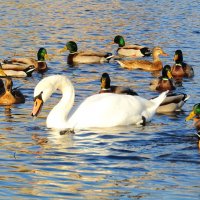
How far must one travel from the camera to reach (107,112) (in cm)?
1555

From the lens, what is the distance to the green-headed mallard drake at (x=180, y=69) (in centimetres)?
2252

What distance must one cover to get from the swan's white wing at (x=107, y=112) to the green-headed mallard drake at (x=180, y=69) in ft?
21.6

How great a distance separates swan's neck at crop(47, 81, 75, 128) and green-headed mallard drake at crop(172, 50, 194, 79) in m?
7.19

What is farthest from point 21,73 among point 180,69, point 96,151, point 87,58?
point 96,151

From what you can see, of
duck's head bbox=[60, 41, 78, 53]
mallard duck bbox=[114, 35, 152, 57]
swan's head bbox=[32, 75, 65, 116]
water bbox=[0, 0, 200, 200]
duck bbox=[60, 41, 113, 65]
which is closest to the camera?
water bbox=[0, 0, 200, 200]

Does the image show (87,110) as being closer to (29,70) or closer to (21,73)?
(21,73)

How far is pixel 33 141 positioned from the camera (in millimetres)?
14328

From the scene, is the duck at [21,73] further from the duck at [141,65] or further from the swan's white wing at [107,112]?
the swan's white wing at [107,112]

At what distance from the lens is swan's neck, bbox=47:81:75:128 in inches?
607

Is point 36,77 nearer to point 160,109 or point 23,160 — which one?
point 160,109

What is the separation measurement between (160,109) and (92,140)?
10.9 feet

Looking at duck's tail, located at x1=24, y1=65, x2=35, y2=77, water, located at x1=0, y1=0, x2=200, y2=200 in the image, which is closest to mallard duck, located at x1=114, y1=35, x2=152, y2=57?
water, located at x1=0, y1=0, x2=200, y2=200

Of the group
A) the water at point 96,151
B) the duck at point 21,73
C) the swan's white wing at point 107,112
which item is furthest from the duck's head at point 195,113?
the duck at point 21,73

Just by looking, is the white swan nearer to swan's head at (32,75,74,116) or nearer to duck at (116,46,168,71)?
swan's head at (32,75,74,116)
